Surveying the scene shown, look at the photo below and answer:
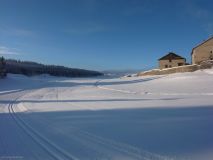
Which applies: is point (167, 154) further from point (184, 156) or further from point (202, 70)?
point (202, 70)

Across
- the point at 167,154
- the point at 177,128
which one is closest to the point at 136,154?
the point at 167,154

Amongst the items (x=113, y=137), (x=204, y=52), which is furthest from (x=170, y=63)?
(x=113, y=137)

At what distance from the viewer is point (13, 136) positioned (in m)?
9.03

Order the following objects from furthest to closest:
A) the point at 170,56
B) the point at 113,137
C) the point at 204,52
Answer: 1. the point at 170,56
2. the point at 204,52
3. the point at 113,137

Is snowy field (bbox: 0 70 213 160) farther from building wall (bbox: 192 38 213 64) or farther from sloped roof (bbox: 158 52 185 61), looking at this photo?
sloped roof (bbox: 158 52 185 61)

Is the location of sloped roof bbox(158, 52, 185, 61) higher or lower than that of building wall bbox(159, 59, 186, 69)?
higher

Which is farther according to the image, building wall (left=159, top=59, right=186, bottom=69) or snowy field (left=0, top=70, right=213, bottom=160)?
building wall (left=159, top=59, right=186, bottom=69)

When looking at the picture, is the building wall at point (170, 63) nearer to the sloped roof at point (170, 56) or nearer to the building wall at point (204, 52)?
the sloped roof at point (170, 56)

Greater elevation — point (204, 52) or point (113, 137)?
point (204, 52)

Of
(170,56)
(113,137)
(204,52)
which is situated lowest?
(113,137)

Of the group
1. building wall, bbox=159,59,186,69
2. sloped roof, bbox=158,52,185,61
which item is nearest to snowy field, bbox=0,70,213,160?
building wall, bbox=159,59,186,69

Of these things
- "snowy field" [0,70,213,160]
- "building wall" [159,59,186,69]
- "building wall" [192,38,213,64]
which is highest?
"building wall" [192,38,213,64]

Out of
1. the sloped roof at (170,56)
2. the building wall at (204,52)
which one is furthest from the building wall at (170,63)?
the building wall at (204,52)

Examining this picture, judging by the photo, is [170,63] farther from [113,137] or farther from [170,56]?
[113,137]
